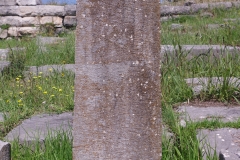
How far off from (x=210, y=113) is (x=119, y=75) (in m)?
1.55

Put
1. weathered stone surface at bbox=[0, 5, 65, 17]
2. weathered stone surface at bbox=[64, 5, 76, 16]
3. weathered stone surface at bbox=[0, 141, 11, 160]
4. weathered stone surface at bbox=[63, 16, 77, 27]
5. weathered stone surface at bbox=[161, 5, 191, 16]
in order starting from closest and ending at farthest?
weathered stone surface at bbox=[0, 141, 11, 160] < weathered stone surface at bbox=[161, 5, 191, 16] < weathered stone surface at bbox=[63, 16, 77, 27] < weathered stone surface at bbox=[64, 5, 76, 16] < weathered stone surface at bbox=[0, 5, 65, 17]

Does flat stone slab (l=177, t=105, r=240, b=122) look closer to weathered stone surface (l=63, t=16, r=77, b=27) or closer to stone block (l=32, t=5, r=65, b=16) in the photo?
weathered stone surface (l=63, t=16, r=77, b=27)

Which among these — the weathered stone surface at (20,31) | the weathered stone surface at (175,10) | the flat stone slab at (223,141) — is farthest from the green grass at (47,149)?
the weathered stone surface at (20,31)

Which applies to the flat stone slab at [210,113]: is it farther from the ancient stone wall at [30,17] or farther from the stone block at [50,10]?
the stone block at [50,10]

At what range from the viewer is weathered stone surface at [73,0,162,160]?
2043 mm

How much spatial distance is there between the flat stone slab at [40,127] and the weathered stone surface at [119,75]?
849mm

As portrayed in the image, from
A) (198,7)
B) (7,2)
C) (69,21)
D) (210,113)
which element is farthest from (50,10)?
(210,113)

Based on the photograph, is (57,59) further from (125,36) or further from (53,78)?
(125,36)

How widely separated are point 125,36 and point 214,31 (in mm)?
4615

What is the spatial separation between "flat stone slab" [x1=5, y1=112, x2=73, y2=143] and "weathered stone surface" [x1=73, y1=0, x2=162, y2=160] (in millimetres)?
849

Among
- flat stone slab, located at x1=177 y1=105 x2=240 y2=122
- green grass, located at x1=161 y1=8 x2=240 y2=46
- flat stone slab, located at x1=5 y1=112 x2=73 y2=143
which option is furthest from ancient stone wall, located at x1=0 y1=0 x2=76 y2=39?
flat stone slab, located at x1=177 y1=105 x2=240 y2=122

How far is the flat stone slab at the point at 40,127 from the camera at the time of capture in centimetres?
294

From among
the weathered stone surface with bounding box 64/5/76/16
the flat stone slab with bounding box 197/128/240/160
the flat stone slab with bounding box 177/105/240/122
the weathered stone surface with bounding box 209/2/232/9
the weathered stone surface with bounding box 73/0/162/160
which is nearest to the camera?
the weathered stone surface with bounding box 73/0/162/160

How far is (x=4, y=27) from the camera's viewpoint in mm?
9602
